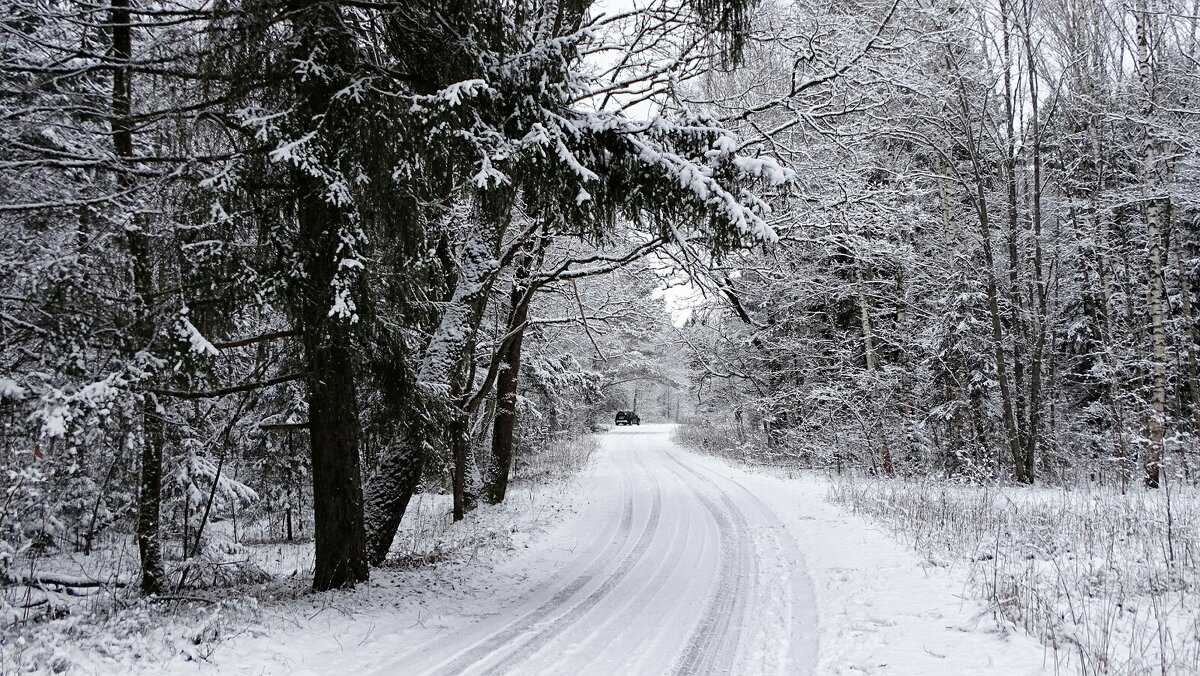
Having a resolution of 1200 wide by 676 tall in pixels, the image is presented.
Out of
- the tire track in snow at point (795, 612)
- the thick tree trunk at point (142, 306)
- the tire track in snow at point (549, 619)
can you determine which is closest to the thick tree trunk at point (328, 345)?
the thick tree trunk at point (142, 306)

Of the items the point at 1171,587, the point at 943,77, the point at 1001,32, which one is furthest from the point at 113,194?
the point at 1001,32

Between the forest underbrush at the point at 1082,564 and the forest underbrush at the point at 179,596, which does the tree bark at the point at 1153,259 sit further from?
the forest underbrush at the point at 179,596

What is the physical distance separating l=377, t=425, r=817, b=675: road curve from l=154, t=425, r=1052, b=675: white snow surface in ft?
0.07

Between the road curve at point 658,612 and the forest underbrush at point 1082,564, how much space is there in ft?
5.53

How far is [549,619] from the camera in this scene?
18.9 ft

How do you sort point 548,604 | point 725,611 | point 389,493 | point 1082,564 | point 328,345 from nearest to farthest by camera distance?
point 328,345 → point 725,611 → point 1082,564 → point 548,604 → point 389,493

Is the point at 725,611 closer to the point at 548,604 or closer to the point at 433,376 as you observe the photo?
the point at 548,604

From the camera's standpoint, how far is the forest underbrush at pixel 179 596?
4.50 meters

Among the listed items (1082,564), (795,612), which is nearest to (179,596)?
(795,612)

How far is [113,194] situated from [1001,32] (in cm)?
1713

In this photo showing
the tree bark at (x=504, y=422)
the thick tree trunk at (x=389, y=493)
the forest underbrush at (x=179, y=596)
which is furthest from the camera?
the tree bark at (x=504, y=422)

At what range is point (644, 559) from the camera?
8359mm

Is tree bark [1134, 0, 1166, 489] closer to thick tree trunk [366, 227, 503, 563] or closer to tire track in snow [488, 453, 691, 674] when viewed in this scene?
tire track in snow [488, 453, 691, 674]

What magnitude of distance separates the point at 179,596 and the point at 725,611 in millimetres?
5444
